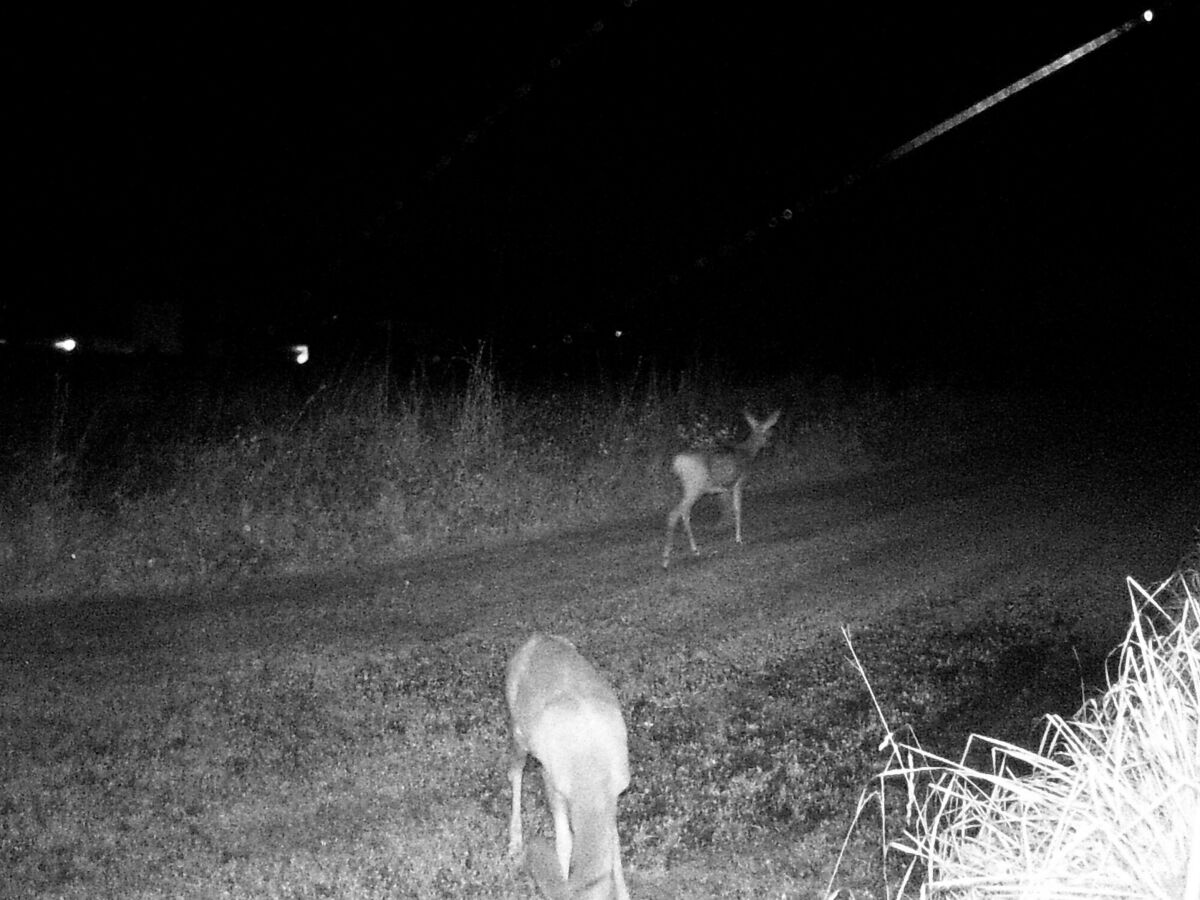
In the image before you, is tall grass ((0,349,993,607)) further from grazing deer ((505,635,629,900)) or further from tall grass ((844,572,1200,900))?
tall grass ((844,572,1200,900))

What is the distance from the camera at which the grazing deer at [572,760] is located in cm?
382

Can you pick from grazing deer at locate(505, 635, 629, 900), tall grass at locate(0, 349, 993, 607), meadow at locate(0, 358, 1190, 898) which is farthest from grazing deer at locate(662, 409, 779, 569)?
grazing deer at locate(505, 635, 629, 900)

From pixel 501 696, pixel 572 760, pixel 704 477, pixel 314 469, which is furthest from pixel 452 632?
pixel 572 760

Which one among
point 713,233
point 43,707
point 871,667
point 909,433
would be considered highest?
point 713,233

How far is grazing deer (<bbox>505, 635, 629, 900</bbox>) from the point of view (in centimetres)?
382

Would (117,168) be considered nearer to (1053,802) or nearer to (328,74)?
(328,74)

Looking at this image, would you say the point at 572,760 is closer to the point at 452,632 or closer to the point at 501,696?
the point at 501,696

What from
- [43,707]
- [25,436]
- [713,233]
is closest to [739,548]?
[43,707]

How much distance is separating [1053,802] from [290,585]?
8.02 m

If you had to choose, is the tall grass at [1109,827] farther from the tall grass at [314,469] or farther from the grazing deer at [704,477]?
the tall grass at [314,469]

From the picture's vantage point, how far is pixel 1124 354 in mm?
28516

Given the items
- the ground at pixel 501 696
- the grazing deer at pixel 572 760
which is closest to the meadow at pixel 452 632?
the ground at pixel 501 696

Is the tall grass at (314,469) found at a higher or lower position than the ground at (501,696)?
higher

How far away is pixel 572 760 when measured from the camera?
425 centimetres
